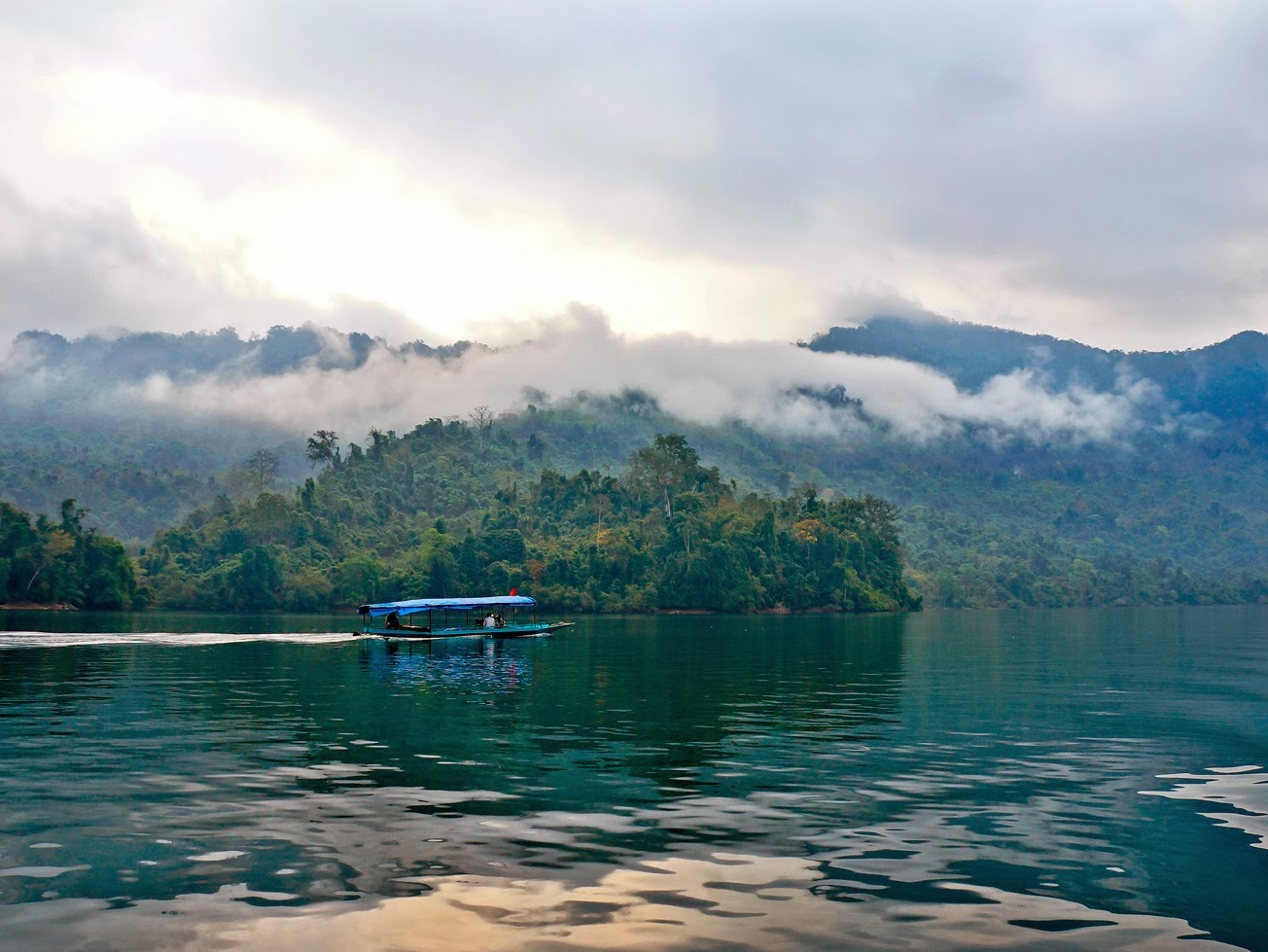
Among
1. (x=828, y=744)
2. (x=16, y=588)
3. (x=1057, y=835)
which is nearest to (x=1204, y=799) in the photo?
(x=1057, y=835)

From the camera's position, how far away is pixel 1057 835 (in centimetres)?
2283

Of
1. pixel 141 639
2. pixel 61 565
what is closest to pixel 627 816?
pixel 141 639

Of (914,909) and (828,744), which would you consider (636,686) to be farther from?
(914,909)

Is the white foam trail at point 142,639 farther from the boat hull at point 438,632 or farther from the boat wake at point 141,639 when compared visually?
the boat hull at point 438,632

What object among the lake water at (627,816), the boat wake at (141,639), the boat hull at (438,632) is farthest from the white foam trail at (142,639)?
the lake water at (627,816)

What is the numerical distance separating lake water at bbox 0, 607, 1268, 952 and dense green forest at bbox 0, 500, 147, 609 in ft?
380

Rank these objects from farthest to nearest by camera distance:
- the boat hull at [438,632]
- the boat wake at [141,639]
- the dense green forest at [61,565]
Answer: the dense green forest at [61,565] → the boat hull at [438,632] → the boat wake at [141,639]

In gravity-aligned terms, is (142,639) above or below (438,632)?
below

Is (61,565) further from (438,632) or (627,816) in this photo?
(627,816)

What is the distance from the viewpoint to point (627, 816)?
24.1m

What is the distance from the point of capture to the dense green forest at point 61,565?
156500 mm

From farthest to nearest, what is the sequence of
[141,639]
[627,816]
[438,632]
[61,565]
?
[61,565], [141,639], [438,632], [627,816]

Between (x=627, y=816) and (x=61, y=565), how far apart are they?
158 metres

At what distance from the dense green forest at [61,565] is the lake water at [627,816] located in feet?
380
